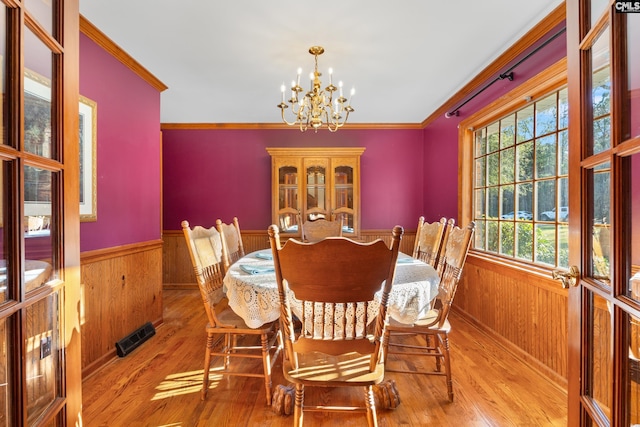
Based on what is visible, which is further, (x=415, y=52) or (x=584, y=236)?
(x=415, y=52)

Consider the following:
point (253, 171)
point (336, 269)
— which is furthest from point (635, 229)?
point (253, 171)

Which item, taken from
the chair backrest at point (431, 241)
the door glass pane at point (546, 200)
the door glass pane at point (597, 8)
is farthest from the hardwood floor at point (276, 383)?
the door glass pane at point (597, 8)

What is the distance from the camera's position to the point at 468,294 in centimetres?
312

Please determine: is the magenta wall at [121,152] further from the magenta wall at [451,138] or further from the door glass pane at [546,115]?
the door glass pane at [546,115]

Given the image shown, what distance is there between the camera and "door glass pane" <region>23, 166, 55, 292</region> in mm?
719

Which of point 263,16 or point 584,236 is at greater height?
point 263,16

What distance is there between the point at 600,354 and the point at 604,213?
339mm

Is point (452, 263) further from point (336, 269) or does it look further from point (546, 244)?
point (336, 269)

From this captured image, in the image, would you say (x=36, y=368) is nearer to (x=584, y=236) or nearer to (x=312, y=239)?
(x=584, y=236)

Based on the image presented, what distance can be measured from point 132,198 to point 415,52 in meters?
2.58

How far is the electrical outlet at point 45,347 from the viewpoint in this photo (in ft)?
2.56

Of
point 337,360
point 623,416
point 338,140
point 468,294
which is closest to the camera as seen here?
point 623,416

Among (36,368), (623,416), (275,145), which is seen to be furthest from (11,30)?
(275,145)

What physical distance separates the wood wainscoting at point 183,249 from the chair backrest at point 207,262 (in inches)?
85.2
